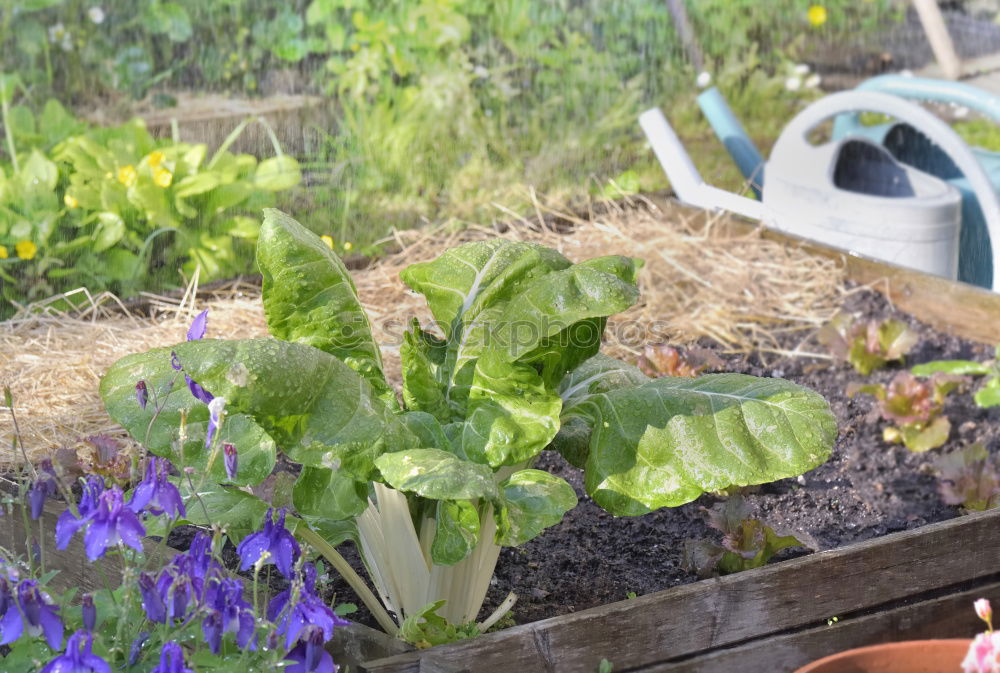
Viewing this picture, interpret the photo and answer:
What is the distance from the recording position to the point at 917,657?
1.61m

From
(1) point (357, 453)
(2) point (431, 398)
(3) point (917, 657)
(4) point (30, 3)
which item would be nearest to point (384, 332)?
(2) point (431, 398)

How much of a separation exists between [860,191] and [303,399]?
9.52 ft

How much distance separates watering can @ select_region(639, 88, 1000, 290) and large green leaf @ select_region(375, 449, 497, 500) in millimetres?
2355

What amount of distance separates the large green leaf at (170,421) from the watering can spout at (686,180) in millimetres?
2517

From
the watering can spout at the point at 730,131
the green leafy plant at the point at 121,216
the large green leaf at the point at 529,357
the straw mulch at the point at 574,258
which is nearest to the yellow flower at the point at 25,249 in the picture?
the green leafy plant at the point at 121,216

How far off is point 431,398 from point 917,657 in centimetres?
80

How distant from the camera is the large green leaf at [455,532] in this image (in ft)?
4.96

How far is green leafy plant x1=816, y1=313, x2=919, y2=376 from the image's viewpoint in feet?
9.74

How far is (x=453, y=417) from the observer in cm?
180

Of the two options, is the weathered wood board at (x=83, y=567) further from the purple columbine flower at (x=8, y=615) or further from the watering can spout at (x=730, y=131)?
the watering can spout at (x=730, y=131)

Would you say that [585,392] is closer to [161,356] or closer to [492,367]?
[492,367]

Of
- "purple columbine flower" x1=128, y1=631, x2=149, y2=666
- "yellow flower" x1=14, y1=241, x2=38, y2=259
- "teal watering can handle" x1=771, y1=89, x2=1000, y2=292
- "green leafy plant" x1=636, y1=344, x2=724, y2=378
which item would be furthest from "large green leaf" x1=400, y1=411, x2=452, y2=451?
"yellow flower" x1=14, y1=241, x2=38, y2=259

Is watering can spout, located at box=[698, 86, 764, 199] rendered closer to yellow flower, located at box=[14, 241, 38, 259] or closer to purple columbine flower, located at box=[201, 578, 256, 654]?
yellow flower, located at box=[14, 241, 38, 259]

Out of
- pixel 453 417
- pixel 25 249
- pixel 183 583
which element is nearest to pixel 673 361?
pixel 453 417
